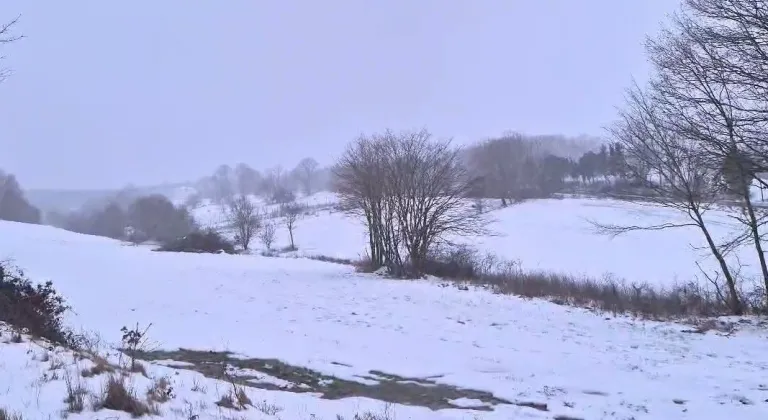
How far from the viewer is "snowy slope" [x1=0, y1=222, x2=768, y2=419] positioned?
273 inches

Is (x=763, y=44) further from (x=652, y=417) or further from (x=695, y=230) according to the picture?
(x=695, y=230)

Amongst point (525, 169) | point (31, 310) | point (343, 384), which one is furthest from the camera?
point (525, 169)

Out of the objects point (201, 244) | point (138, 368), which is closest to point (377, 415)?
point (138, 368)

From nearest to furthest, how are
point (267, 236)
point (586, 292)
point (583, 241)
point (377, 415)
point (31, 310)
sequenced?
1. point (377, 415)
2. point (31, 310)
3. point (586, 292)
4. point (583, 241)
5. point (267, 236)

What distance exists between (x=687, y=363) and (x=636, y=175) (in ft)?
26.9

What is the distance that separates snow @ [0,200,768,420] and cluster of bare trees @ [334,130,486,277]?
295cm

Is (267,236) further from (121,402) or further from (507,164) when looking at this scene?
(121,402)

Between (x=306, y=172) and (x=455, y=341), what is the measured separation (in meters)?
166

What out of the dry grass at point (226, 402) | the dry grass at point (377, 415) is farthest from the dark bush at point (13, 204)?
the dry grass at point (377, 415)

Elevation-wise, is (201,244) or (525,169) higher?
(525,169)

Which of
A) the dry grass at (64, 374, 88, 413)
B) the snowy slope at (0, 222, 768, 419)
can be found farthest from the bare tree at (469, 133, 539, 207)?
the dry grass at (64, 374, 88, 413)

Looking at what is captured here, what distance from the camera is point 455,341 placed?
11219 mm

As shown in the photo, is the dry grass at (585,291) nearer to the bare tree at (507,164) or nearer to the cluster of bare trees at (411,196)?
the cluster of bare trees at (411,196)

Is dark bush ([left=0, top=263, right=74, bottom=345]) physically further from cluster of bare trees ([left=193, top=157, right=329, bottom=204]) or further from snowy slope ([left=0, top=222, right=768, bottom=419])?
cluster of bare trees ([left=193, top=157, right=329, bottom=204])
